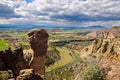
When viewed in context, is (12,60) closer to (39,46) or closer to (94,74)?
(39,46)

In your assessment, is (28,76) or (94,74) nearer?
(28,76)

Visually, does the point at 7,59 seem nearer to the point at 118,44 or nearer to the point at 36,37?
the point at 36,37

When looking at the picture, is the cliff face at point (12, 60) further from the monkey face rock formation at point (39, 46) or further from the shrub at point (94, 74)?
the shrub at point (94, 74)

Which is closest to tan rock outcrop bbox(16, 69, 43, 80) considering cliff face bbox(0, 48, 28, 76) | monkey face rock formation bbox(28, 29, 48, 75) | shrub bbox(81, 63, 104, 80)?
shrub bbox(81, 63, 104, 80)

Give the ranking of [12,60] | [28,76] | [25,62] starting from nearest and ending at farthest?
[28,76] → [12,60] → [25,62]

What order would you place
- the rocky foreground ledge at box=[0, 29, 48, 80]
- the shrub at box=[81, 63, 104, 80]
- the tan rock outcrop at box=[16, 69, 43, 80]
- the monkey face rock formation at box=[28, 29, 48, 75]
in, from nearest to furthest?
the tan rock outcrop at box=[16, 69, 43, 80] < the rocky foreground ledge at box=[0, 29, 48, 80] < the shrub at box=[81, 63, 104, 80] < the monkey face rock formation at box=[28, 29, 48, 75]

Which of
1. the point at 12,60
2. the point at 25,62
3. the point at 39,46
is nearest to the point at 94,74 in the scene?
the point at 12,60

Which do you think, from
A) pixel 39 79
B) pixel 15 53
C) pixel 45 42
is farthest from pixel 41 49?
pixel 39 79

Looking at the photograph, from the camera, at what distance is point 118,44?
192625 mm

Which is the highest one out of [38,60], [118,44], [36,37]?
[36,37]

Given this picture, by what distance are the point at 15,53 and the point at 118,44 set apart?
156178 mm

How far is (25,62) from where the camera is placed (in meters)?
46.2

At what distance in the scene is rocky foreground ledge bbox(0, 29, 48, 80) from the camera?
29688 millimetres

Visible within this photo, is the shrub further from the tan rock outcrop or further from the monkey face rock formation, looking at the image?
the monkey face rock formation
